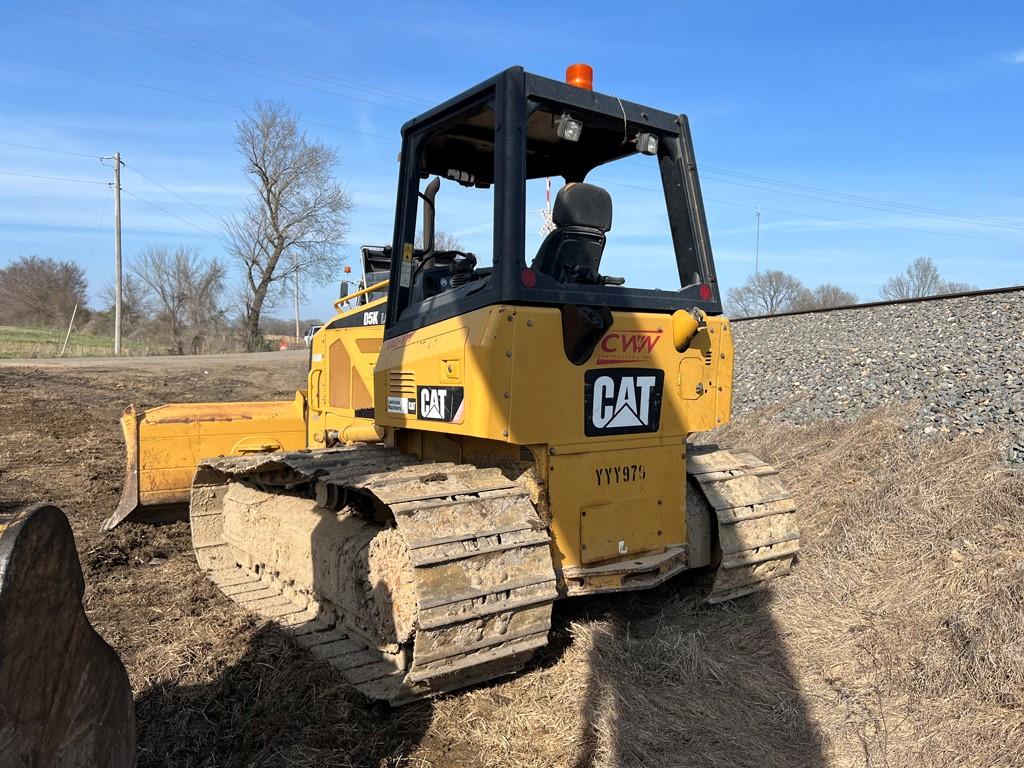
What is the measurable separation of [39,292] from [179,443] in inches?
2148

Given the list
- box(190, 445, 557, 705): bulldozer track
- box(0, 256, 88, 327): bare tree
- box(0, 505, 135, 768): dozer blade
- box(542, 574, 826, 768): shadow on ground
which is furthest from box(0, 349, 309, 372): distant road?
box(0, 256, 88, 327): bare tree

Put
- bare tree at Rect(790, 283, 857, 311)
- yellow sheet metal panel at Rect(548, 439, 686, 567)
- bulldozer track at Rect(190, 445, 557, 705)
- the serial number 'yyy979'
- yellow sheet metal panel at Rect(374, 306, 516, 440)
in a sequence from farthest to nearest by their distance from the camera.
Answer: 1. bare tree at Rect(790, 283, 857, 311)
2. the serial number 'yyy979'
3. yellow sheet metal panel at Rect(548, 439, 686, 567)
4. yellow sheet metal panel at Rect(374, 306, 516, 440)
5. bulldozer track at Rect(190, 445, 557, 705)

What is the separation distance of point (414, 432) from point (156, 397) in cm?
1268

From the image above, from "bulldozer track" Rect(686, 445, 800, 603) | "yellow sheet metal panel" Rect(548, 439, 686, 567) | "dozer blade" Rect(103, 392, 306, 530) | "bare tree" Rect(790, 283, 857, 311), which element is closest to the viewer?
"yellow sheet metal panel" Rect(548, 439, 686, 567)

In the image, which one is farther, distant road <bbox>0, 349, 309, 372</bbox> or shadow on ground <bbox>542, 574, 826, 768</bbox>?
distant road <bbox>0, 349, 309, 372</bbox>

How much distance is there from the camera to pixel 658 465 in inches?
157

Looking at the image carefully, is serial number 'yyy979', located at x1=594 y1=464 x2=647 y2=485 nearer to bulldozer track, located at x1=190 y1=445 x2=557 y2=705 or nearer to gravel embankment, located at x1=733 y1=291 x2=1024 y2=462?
bulldozer track, located at x1=190 y1=445 x2=557 y2=705

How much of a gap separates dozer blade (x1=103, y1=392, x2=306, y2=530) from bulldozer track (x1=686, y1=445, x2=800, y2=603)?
3870mm

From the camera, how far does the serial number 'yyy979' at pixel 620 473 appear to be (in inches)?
148

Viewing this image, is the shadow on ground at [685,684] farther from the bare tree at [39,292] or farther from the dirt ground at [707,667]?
the bare tree at [39,292]

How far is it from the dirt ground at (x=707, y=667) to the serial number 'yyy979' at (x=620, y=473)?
885 millimetres

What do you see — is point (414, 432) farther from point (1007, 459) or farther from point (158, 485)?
point (1007, 459)

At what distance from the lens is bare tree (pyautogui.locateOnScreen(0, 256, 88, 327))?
51.4 metres

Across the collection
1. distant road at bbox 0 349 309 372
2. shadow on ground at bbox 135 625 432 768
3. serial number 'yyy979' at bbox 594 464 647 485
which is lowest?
shadow on ground at bbox 135 625 432 768
